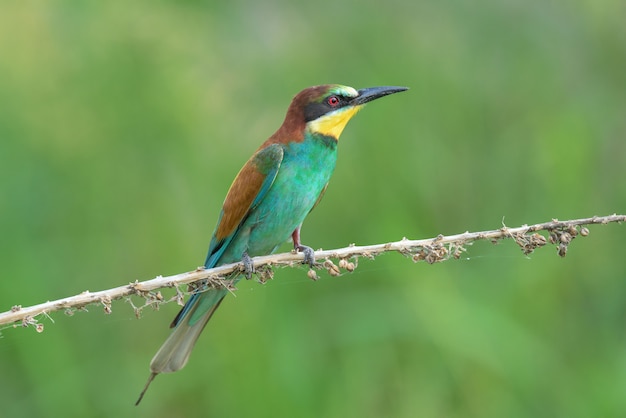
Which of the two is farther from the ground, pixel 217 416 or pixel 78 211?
pixel 78 211

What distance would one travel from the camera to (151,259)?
3426mm

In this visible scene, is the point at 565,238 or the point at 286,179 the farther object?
the point at 286,179

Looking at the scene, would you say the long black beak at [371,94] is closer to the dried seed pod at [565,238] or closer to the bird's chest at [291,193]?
the bird's chest at [291,193]

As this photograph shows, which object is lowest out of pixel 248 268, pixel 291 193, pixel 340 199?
pixel 340 199

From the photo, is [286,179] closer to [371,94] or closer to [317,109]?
[317,109]

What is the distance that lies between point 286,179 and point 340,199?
2.13 ft

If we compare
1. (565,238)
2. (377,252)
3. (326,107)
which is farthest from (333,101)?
(565,238)

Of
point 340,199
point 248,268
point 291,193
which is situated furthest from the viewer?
point 340,199

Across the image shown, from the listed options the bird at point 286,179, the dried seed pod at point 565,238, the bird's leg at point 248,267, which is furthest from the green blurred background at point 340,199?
the dried seed pod at point 565,238

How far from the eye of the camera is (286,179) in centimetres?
292

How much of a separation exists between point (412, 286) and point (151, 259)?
0.95 meters

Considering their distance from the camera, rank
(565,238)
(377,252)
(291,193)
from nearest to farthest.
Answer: (565,238) < (377,252) < (291,193)

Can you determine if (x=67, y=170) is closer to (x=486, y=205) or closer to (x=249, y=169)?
(x=249, y=169)

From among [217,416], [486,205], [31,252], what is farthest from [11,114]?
[486,205]
